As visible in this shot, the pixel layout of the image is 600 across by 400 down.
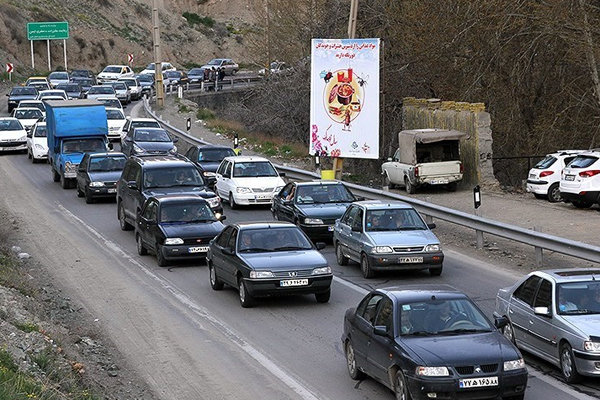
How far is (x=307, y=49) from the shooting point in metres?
57.9

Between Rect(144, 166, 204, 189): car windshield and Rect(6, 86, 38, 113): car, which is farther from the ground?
Rect(6, 86, 38, 113): car

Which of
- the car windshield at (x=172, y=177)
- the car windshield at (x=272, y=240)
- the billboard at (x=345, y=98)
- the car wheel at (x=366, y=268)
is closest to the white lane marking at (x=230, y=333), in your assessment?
the car windshield at (x=272, y=240)

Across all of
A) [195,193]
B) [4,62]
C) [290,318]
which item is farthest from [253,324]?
[4,62]

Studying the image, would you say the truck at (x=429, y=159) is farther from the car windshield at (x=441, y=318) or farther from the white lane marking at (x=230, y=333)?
the car windshield at (x=441, y=318)

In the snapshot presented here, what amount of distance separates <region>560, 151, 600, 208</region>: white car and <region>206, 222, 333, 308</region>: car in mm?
13674

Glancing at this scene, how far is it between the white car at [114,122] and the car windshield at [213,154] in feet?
46.6

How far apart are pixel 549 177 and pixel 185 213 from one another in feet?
46.8

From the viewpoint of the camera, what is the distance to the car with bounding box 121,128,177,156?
41.7 metres

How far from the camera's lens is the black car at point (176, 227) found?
2317 cm

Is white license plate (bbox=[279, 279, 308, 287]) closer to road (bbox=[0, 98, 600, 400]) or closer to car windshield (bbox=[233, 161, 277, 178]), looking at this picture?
road (bbox=[0, 98, 600, 400])

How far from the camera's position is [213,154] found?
126 ft

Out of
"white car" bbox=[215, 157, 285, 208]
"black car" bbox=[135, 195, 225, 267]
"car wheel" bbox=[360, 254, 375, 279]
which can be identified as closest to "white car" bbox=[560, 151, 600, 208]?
"white car" bbox=[215, 157, 285, 208]

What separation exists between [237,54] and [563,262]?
117 m

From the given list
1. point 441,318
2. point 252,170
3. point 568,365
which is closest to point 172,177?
point 252,170
